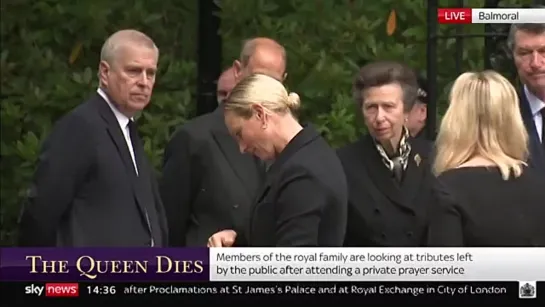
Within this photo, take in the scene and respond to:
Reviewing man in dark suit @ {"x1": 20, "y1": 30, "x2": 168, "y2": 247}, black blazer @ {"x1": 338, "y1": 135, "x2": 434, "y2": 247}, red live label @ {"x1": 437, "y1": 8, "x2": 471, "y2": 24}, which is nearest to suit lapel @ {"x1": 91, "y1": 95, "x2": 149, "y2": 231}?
man in dark suit @ {"x1": 20, "y1": 30, "x2": 168, "y2": 247}

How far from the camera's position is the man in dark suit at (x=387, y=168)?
3.04m

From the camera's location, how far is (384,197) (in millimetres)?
3117

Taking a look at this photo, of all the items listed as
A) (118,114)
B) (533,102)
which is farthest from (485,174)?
(118,114)

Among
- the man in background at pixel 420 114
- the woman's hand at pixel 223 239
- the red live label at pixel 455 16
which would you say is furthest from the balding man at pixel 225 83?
the red live label at pixel 455 16

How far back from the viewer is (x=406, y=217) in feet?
10.2

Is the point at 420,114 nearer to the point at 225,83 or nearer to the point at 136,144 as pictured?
the point at 225,83

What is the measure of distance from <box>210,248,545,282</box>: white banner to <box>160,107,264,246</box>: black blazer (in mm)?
94

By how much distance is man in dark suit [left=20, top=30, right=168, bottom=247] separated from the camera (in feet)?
9.75

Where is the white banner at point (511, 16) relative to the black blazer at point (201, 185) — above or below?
above

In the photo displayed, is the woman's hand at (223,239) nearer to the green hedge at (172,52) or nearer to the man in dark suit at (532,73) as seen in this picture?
the green hedge at (172,52)

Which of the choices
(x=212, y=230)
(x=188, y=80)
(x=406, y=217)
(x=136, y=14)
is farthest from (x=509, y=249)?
(x=136, y=14)

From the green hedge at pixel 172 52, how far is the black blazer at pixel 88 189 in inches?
1.9

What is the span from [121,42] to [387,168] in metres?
0.92

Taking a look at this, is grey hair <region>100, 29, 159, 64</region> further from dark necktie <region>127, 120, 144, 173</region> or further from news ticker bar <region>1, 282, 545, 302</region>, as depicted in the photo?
news ticker bar <region>1, 282, 545, 302</region>
